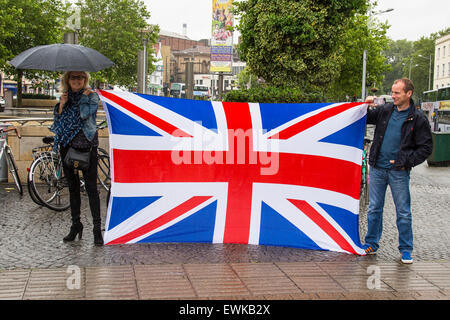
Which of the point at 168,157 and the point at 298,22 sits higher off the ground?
the point at 298,22

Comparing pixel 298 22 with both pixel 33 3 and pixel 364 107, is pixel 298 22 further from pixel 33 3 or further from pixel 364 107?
pixel 33 3

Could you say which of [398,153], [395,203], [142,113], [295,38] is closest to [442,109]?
[295,38]

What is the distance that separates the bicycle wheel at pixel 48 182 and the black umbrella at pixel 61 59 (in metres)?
2.38

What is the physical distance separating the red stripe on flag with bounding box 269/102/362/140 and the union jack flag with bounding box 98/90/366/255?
11 millimetres

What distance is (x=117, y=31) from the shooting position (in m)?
49.0

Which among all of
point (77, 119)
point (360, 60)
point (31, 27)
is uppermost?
point (31, 27)

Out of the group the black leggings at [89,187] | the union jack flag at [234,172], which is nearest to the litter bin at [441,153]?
the union jack flag at [234,172]

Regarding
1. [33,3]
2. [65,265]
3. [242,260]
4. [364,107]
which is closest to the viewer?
[65,265]

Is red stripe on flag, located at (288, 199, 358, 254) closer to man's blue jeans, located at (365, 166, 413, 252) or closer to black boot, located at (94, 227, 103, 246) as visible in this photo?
man's blue jeans, located at (365, 166, 413, 252)

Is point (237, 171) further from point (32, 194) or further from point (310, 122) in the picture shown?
point (32, 194)

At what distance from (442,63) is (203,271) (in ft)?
313

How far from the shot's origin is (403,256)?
5.77 metres

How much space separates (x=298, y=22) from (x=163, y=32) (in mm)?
160385
